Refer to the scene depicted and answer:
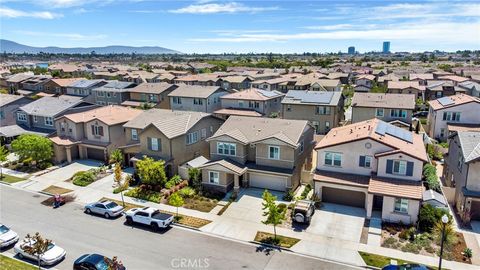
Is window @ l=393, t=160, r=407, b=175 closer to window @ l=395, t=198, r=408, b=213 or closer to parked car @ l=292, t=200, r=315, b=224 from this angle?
window @ l=395, t=198, r=408, b=213

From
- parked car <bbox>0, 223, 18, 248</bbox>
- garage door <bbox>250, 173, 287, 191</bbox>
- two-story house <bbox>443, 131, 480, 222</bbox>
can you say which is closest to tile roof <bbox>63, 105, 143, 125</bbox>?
parked car <bbox>0, 223, 18, 248</bbox>

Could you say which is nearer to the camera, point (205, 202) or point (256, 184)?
point (205, 202)

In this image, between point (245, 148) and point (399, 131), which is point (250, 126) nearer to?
point (245, 148)

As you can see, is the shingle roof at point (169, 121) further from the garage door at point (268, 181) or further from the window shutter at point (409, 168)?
the window shutter at point (409, 168)

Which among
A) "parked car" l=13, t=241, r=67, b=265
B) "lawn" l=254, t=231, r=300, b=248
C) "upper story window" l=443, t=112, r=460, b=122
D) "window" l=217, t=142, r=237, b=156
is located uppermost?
"upper story window" l=443, t=112, r=460, b=122

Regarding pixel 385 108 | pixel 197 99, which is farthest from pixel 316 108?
pixel 197 99

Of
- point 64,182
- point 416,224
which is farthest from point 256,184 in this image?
point 64,182
